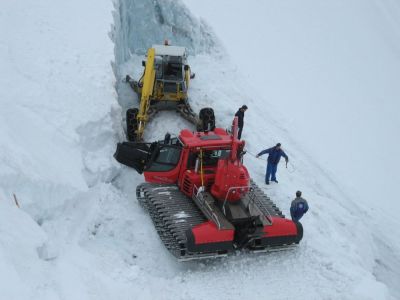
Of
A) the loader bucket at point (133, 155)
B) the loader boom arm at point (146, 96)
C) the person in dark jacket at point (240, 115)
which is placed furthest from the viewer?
the person in dark jacket at point (240, 115)

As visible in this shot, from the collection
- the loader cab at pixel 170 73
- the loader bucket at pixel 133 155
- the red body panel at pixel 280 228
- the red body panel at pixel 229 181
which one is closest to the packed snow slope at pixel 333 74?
the loader cab at pixel 170 73

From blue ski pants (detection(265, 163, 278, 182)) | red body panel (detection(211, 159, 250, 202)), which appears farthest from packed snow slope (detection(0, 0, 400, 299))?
red body panel (detection(211, 159, 250, 202))

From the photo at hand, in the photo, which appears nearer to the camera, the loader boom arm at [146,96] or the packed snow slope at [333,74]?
the loader boom arm at [146,96]

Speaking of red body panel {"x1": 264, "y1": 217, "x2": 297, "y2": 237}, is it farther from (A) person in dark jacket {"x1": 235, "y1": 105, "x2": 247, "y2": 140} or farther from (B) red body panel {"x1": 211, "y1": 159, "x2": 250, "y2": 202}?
(A) person in dark jacket {"x1": 235, "y1": 105, "x2": 247, "y2": 140}

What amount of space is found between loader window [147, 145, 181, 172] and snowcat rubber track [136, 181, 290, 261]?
0.42 metres

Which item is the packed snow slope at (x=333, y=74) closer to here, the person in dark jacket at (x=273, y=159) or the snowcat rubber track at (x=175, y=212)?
the person in dark jacket at (x=273, y=159)

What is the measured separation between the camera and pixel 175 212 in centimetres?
1019

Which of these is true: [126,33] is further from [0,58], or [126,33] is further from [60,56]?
[0,58]

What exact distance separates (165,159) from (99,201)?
1773 mm

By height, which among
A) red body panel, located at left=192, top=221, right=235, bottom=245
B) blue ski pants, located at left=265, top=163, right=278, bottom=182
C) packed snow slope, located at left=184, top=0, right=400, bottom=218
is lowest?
packed snow slope, located at left=184, top=0, right=400, bottom=218

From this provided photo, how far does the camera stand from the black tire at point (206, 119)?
551 inches

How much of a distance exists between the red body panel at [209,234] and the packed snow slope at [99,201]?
26.7 inches

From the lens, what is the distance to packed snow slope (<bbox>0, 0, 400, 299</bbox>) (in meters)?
8.67

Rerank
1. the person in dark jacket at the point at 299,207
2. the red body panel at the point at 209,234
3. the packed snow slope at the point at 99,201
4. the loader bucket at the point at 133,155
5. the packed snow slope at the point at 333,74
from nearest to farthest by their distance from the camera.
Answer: the packed snow slope at the point at 99,201 → the red body panel at the point at 209,234 → the person in dark jacket at the point at 299,207 → the loader bucket at the point at 133,155 → the packed snow slope at the point at 333,74
